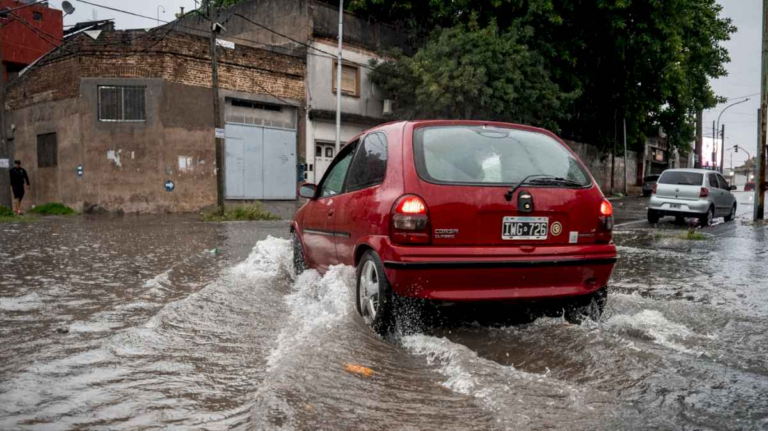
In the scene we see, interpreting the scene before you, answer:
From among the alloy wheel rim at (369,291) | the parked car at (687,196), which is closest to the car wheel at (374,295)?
the alloy wheel rim at (369,291)

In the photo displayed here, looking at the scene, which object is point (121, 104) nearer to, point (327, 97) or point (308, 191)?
point (327, 97)

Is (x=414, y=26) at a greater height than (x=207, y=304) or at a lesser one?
greater

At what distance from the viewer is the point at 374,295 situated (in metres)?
3.96

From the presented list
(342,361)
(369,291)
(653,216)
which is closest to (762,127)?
(653,216)

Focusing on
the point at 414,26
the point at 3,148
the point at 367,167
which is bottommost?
the point at 367,167

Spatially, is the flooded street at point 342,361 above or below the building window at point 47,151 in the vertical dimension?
below

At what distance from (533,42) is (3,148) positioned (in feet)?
62.4

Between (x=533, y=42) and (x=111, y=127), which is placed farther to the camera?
(x=533, y=42)

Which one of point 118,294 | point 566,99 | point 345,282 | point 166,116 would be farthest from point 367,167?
point 566,99

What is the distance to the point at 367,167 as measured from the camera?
4.48 meters

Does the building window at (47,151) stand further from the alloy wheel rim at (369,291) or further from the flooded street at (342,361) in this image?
the alloy wheel rim at (369,291)

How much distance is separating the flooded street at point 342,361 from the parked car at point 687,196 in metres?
9.68

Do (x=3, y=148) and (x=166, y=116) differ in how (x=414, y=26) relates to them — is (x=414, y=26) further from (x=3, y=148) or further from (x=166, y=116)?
(x=3, y=148)

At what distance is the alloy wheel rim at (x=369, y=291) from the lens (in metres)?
3.94
